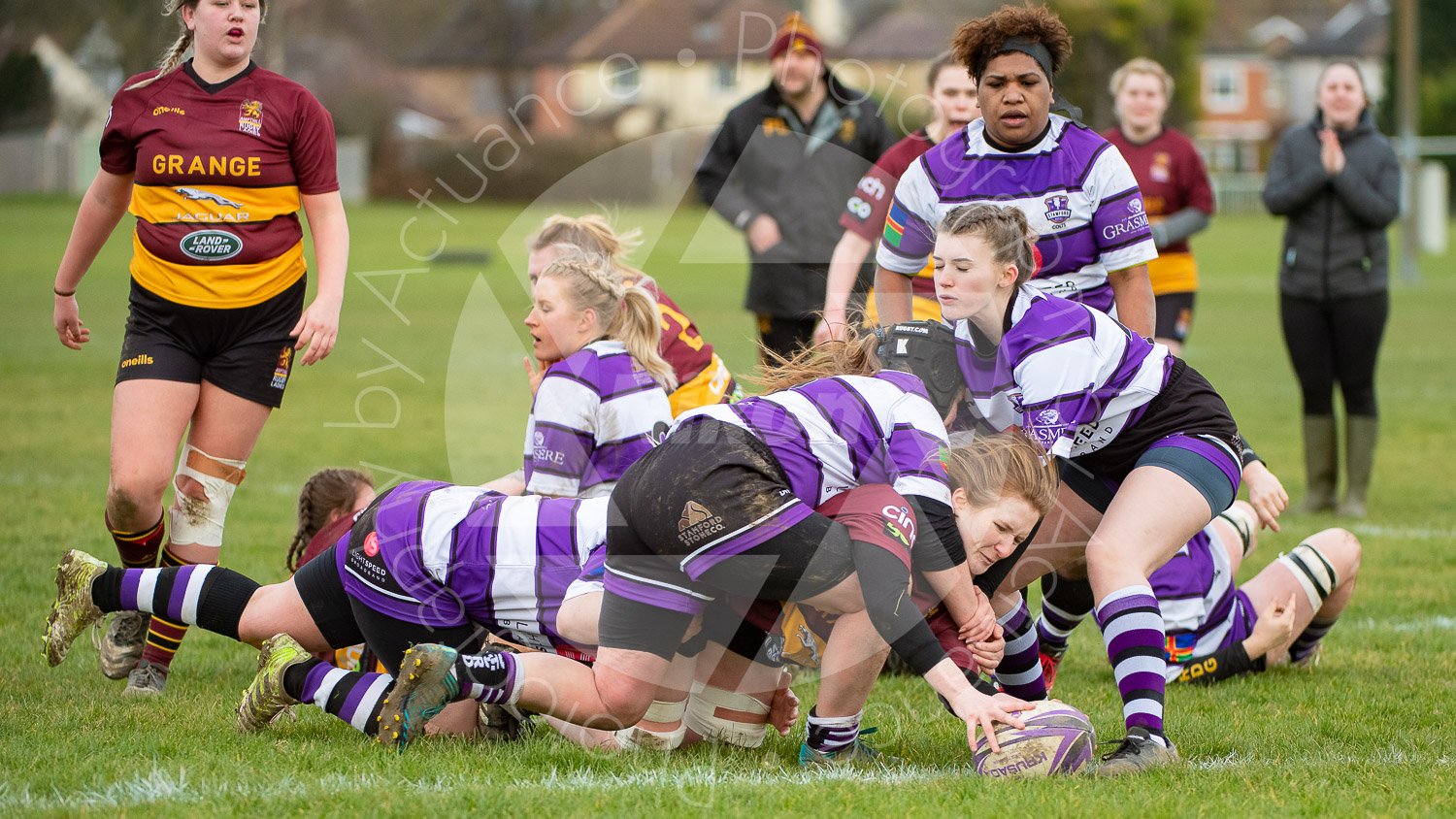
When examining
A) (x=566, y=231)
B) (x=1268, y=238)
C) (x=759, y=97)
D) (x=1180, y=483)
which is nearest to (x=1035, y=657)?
(x=1180, y=483)

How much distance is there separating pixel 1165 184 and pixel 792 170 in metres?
2.14

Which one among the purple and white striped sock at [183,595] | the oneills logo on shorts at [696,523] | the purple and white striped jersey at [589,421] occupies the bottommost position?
the purple and white striped sock at [183,595]

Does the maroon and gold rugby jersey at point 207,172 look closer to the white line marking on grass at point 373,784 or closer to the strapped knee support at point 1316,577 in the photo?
the white line marking on grass at point 373,784

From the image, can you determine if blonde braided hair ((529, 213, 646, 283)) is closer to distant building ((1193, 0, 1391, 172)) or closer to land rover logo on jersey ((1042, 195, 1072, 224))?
land rover logo on jersey ((1042, 195, 1072, 224))

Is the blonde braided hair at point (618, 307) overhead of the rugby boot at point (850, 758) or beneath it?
overhead

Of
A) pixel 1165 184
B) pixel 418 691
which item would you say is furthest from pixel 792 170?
pixel 418 691

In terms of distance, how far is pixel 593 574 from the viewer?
396 cm

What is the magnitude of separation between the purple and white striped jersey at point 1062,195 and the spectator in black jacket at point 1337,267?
405cm

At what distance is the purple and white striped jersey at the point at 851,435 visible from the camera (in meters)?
3.70

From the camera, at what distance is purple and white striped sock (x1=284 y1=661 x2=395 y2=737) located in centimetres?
388

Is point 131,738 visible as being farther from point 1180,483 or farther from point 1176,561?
point 1176,561

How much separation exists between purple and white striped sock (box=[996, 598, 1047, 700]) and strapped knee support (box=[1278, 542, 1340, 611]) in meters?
1.22

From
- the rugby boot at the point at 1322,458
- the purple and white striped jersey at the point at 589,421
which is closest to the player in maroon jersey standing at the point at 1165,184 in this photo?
the rugby boot at the point at 1322,458

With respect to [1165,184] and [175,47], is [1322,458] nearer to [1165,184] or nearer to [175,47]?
[1165,184]
